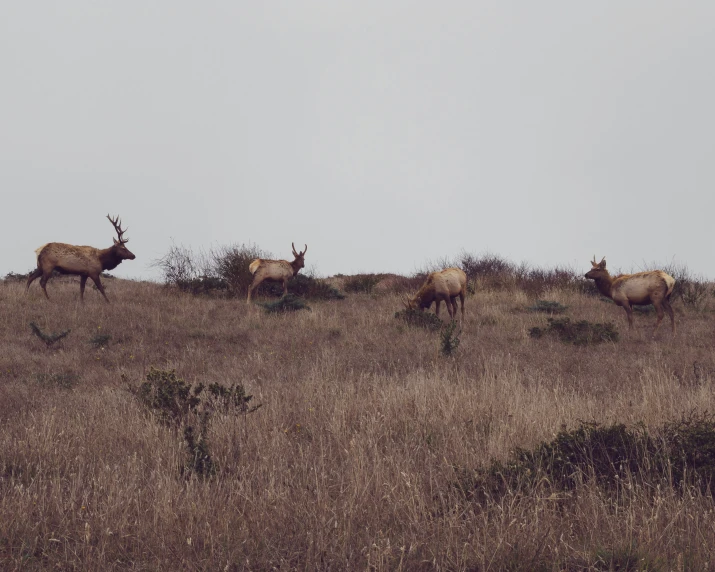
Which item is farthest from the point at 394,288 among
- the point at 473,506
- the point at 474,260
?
the point at 473,506

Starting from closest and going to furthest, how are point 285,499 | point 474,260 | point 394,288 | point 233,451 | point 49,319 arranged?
1. point 285,499
2. point 233,451
3. point 49,319
4. point 394,288
5. point 474,260

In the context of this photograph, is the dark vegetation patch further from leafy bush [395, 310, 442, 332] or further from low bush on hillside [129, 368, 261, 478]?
leafy bush [395, 310, 442, 332]

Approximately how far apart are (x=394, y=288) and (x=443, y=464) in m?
14.3

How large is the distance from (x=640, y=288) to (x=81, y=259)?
12.8 metres

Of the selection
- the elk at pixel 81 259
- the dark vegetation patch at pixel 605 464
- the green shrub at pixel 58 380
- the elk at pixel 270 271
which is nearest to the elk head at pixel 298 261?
the elk at pixel 270 271

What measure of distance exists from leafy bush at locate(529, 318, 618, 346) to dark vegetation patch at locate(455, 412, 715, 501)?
568 cm

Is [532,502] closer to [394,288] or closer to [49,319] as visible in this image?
[49,319]

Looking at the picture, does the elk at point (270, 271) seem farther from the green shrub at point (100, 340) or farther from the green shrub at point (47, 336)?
the green shrub at point (47, 336)

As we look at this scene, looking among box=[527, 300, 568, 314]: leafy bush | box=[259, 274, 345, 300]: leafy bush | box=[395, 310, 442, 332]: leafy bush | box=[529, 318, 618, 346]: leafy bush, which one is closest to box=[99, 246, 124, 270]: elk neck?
box=[259, 274, 345, 300]: leafy bush

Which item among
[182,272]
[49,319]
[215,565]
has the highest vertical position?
[182,272]

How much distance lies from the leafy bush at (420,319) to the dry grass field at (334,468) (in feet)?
5.83

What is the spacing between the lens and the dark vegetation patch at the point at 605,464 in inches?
112

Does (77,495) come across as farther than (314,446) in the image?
No

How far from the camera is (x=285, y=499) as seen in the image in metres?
2.66
